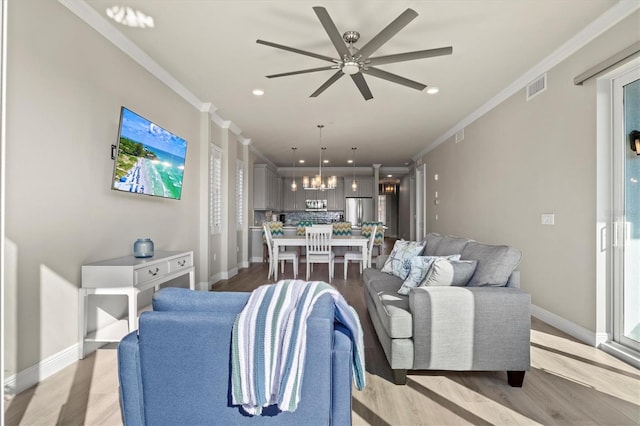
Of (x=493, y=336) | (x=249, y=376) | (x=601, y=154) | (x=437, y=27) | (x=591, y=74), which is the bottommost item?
(x=493, y=336)

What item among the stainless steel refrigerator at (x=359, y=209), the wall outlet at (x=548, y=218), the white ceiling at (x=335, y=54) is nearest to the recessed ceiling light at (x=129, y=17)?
the white ceiling at (x=335, y=54)

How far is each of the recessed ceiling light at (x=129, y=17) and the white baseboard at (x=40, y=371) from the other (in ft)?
8.42

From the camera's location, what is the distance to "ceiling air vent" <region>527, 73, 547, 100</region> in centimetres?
352

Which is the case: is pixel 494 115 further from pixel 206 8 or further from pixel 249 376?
pixel 249 376

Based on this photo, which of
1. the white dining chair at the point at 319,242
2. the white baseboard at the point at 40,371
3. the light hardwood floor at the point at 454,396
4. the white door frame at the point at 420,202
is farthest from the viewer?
the white door frame at the point at 420,202

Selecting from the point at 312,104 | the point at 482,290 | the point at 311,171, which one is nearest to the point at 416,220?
the point at 311,171

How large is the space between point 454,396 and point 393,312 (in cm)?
60

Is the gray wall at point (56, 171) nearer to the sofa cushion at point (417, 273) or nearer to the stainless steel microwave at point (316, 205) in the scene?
the sofa cushion at point (417, 273)

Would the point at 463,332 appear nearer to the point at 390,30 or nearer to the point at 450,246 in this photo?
the point at 450,246

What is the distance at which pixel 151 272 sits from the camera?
2.73m

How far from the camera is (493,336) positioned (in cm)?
213

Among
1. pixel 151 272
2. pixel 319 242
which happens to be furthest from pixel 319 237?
pixel 151 272

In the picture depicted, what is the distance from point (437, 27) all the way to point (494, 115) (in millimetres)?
2259

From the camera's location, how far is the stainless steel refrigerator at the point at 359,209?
11344 millimetres
